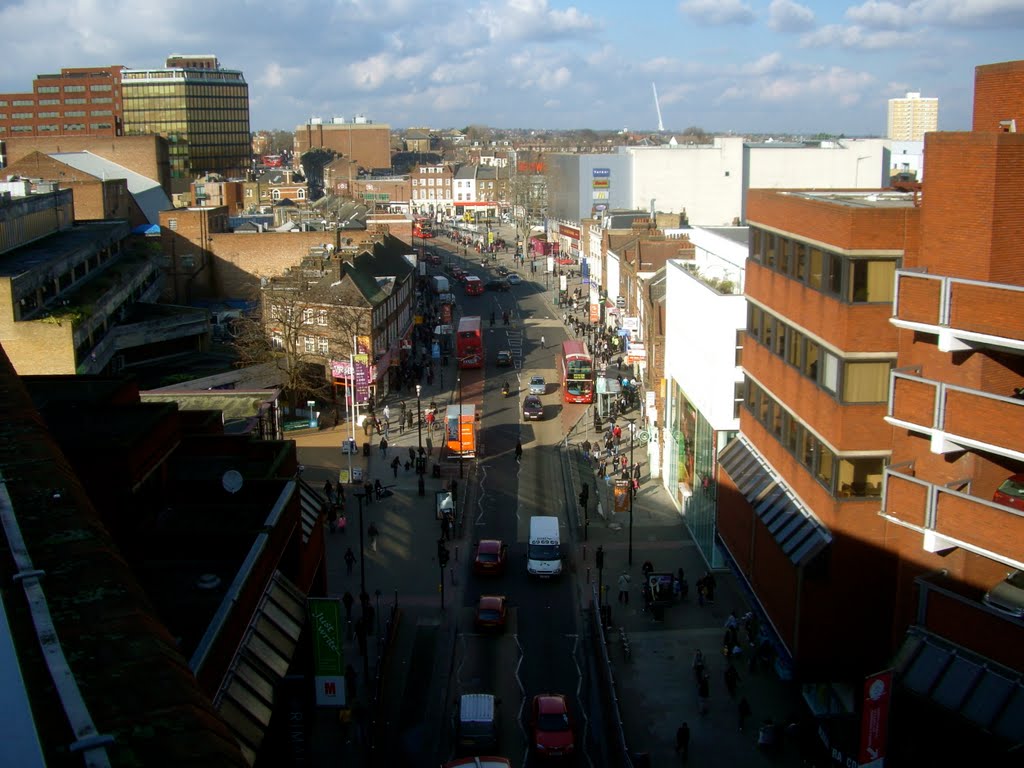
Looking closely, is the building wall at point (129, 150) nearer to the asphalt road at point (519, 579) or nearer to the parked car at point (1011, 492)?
the asphalt road at point (519, 579)

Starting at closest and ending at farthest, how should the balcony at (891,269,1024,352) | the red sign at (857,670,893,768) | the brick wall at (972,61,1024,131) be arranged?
the balcony at (891,269,1024,352) < the red sign at (857,670,893,768) < the brick wall at (972,61,1024,131)

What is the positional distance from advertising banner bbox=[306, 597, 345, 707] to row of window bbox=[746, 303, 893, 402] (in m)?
9.60

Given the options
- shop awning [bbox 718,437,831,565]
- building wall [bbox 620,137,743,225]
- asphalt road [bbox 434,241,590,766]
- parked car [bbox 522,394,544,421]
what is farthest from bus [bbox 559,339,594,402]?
building wall [bbox 620,137,743,225]

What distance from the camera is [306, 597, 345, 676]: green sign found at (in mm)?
17656

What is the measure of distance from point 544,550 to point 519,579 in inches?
42.1

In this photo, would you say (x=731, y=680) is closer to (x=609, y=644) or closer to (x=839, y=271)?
(x=609, y=644)

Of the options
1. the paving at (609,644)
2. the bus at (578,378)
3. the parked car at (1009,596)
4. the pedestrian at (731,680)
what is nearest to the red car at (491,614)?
the paving at (609,644)

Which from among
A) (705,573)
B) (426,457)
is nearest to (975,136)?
(705,573)

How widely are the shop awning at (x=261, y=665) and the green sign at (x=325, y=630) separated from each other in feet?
1.51

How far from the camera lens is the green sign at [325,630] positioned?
17.7 meters

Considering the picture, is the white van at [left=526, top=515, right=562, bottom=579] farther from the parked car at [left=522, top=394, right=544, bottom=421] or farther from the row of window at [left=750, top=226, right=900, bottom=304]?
the parked car at [left=522, top=394, right=544, bottom=421]

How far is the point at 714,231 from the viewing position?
3716 centimetres

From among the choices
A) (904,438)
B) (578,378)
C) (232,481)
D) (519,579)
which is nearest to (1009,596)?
(904,438)

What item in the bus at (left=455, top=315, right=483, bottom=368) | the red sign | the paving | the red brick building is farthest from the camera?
the bus at (left=455, top=315, right=483, bottom=368)
